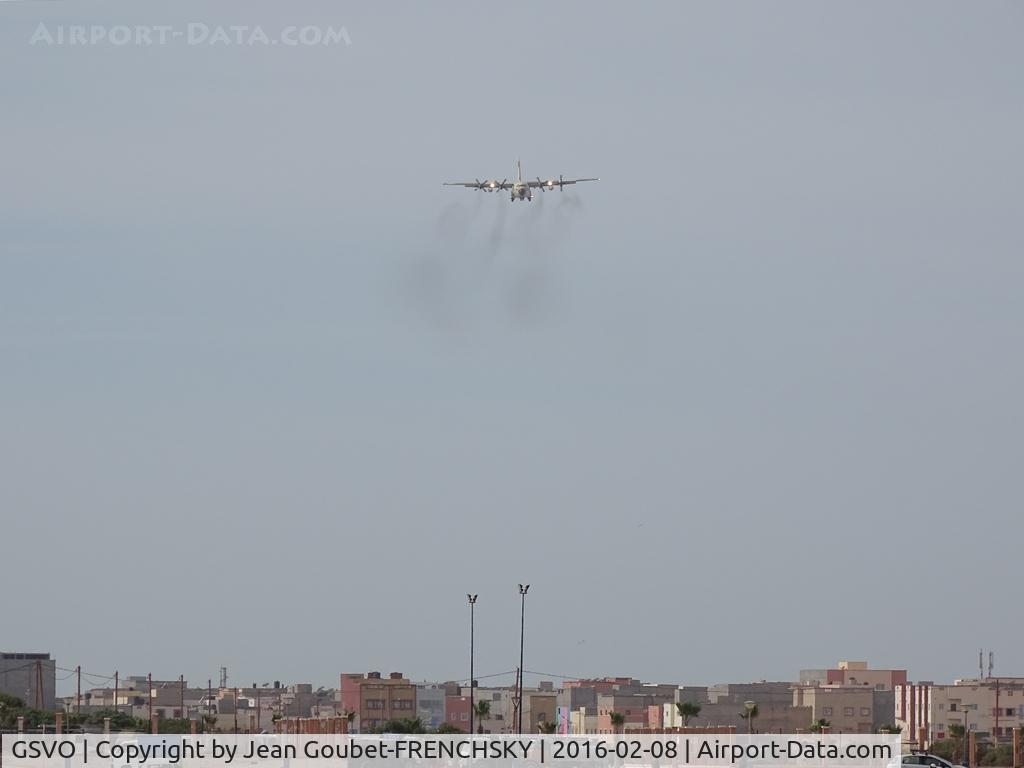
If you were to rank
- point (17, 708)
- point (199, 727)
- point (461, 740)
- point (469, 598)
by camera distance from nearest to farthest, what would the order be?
point (461, 740) < point (469, 598) < point (17, 708) < point (199, 727)

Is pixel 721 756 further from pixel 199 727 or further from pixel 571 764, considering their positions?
pixel 199 727

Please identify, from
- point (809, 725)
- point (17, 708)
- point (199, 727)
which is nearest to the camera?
point (17, 708)

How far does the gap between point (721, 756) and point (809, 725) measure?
125 metres

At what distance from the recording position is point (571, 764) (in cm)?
7781

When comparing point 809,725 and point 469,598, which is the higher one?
point 469,598

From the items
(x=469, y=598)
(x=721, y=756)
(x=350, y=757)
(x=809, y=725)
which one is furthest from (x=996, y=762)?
(x=350, y=757)

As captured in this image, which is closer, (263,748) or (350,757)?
(263,748)

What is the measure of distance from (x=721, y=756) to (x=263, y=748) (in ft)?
64.2

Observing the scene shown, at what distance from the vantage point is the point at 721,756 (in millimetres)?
76625

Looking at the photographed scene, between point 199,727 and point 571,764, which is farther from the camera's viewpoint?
point 199,727

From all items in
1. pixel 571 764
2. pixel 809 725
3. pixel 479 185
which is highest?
pixel 479 185

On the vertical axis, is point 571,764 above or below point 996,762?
above

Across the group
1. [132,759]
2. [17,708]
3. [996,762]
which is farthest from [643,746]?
[17,708]

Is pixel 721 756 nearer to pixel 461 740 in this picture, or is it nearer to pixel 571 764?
pixel 571 764
